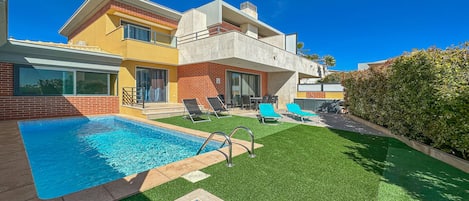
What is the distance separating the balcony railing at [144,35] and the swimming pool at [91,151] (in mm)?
5445

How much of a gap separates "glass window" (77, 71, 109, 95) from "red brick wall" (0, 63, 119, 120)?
0.35 m

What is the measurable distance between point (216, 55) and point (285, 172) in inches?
346

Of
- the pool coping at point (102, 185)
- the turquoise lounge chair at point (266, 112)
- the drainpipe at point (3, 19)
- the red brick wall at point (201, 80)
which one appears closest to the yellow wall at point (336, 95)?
the red brick wall at point (201, 80)

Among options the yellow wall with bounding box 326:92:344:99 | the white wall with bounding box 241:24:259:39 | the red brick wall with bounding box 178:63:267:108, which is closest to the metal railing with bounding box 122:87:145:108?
the red brick wall with bounding box 178:63:267:108

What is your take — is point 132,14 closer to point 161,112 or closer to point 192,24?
point 192,24

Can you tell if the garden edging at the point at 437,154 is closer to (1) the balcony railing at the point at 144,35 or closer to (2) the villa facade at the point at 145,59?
(2) the villa facade at the point at 145,59

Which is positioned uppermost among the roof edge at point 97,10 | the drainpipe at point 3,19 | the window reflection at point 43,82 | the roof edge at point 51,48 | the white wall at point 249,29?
the white wall at point 249,29

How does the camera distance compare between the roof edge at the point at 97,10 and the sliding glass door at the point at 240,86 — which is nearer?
the roof edge at the point at 97,10

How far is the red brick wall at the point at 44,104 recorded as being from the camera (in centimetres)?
917

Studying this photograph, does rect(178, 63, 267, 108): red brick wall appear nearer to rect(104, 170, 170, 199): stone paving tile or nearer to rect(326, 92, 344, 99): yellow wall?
rect(326, 92, 344, 99): yellow wall

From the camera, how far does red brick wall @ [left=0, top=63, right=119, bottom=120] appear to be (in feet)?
30.1

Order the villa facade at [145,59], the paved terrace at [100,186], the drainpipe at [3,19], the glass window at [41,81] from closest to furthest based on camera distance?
the paved terrace at [100,186] → the drainpipe at [3,19] → the glass window at [41,81] → the villa facade at [145,59]

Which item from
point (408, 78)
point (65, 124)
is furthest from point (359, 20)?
point (65, 124)

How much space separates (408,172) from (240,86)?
506 inches
